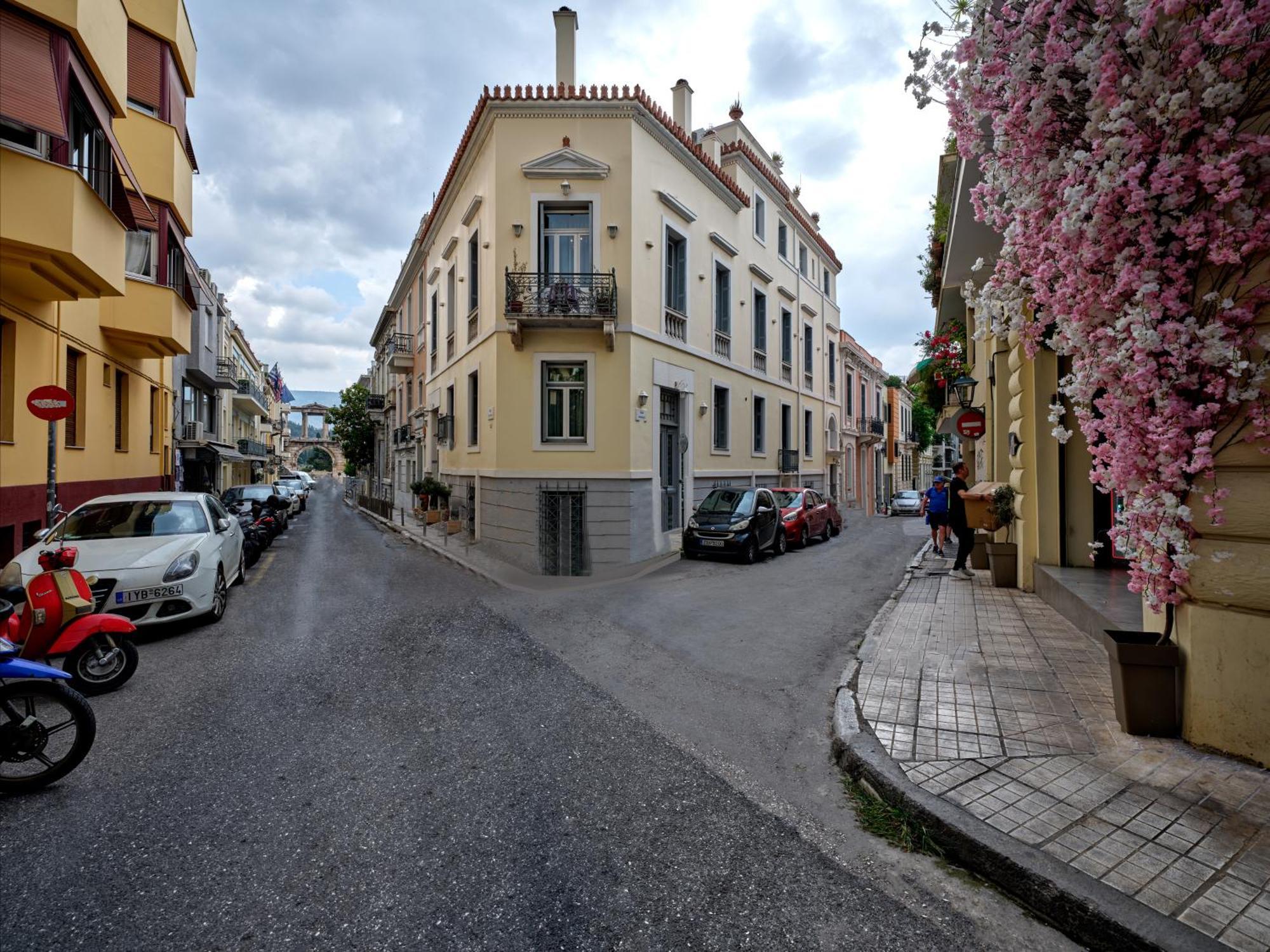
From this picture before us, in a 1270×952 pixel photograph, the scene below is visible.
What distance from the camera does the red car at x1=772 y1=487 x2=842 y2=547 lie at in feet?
52.2

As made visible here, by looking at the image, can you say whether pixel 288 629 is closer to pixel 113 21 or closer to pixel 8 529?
pixel 8 529

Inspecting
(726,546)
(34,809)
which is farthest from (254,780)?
(726,546)

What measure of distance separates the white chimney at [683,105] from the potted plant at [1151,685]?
17.2 m

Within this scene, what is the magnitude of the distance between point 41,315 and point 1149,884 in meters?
14.5

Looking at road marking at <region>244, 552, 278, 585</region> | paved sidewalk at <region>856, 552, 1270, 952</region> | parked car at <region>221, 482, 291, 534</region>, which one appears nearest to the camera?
paved sidewalk at <region>856, 552, 1270, 952</region>

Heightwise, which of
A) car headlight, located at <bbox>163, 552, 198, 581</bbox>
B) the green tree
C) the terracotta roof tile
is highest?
the terracotta roof tile

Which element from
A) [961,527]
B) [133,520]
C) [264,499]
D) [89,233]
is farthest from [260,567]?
[961,527]

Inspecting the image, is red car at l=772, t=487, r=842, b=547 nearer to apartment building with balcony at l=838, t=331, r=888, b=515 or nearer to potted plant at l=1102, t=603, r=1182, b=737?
potted plant at l=1102, t=603, r=1182, b=737

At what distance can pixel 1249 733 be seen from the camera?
12.0 feet

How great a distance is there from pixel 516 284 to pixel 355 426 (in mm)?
34883

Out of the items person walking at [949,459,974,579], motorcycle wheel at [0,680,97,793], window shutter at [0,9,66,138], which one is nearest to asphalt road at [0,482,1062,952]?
motorcycle wheel at [0,680,97,793]

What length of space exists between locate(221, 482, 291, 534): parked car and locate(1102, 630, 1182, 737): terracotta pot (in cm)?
1712

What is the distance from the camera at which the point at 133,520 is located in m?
7.79

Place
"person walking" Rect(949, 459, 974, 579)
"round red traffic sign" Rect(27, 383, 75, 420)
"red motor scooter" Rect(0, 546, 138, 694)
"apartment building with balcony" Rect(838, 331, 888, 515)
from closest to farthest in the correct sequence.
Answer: "red motor scooter" Rect(0, 546, 138, 694) < "round red traffic sign" Rect(27, 383, 75, 420) < "person walking" Rect(949, 459, 974, 579) < "apartment building with balcony" Rect(838, 331, 888, 515)
